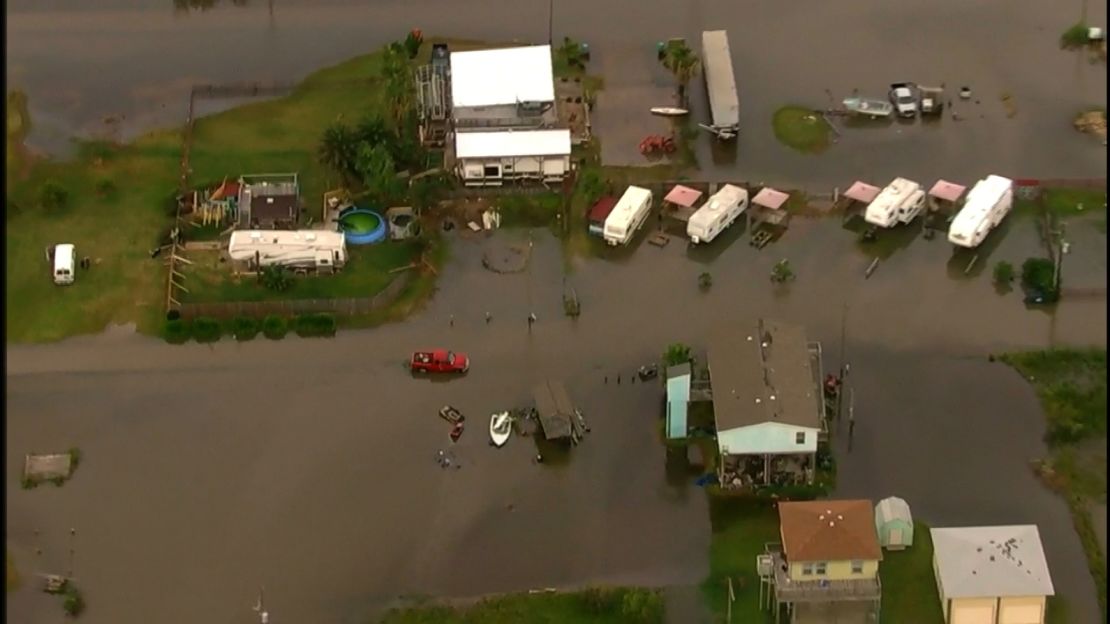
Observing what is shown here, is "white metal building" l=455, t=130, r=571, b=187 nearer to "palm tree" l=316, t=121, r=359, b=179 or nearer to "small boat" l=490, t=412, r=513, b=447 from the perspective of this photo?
"palm tree" l=316, t=121, r=359, b=179

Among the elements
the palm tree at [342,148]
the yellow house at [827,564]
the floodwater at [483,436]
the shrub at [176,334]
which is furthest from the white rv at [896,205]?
the shrub at [176,334]

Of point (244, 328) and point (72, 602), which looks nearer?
point (72, 602)

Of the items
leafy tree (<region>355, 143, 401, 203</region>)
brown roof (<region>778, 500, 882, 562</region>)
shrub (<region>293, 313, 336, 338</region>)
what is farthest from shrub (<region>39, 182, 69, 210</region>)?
brown roof (<region>778, 500, 882, 562</region>)

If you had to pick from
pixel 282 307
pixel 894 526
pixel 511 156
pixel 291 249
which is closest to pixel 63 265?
pixel 291 249

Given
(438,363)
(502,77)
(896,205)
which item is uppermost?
(502,77)

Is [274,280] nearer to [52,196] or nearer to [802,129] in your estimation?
[52,196]

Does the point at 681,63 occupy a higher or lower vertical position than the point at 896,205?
higher

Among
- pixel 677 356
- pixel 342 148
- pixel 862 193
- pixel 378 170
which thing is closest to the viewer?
pixel 677 356
